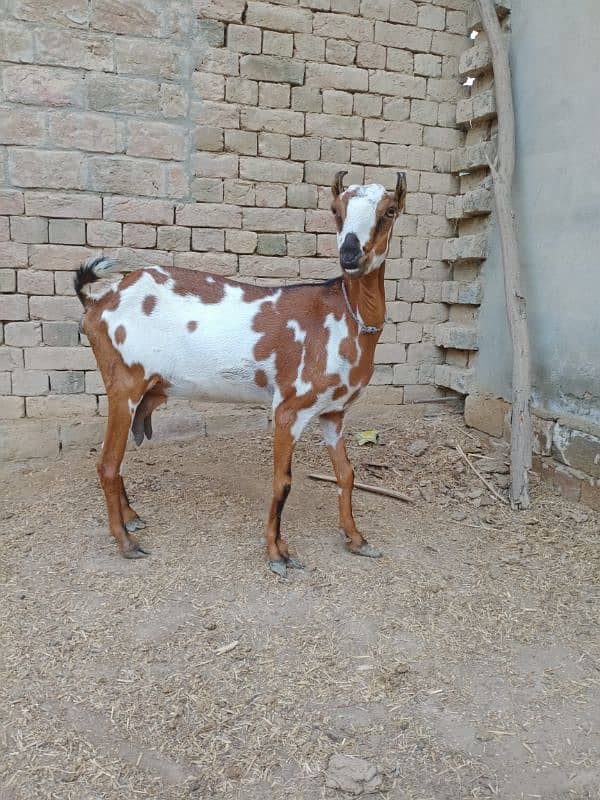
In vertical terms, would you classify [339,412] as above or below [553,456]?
above

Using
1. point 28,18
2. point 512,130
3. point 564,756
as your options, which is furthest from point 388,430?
point 28,18

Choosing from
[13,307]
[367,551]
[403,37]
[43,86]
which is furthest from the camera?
[403,37]

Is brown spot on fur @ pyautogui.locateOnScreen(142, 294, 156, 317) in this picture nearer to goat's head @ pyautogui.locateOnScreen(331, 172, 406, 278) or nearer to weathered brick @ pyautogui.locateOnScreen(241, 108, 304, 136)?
goat's head @ pyautogui.locateOnScreen(331, 172, 406, 278)

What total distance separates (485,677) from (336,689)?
0.73 meters

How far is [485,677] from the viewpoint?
2.86 metres

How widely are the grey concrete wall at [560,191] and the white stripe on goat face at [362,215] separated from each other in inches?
93.4

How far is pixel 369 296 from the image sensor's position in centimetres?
352

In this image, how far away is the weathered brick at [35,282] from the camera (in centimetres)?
522

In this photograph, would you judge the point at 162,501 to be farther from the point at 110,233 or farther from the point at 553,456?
the point at 553,456

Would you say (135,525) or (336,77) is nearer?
(135,525)

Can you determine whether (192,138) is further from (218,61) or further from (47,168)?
(47,168)

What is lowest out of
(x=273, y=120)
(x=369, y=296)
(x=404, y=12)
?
(x=369, y=296)

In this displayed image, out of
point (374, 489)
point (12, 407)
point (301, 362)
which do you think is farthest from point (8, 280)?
point (374, 489)

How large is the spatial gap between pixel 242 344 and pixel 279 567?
135cm
